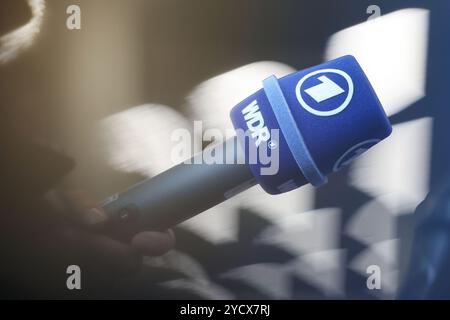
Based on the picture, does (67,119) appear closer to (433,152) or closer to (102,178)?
(102,178)

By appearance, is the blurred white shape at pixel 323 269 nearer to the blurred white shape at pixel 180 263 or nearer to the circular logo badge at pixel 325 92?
the blurred white shape at pixel 180 263

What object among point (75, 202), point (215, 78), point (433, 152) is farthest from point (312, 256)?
point (75, 202)

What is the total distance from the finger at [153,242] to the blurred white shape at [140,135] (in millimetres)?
179

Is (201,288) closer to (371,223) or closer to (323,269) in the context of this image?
(323,269)

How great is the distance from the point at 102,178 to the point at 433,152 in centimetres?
92

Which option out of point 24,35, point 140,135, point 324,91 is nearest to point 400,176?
point 324,91

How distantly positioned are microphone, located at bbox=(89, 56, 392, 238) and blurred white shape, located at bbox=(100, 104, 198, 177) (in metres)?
0.09

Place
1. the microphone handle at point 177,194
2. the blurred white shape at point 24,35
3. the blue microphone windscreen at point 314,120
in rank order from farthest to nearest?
the blurred white shape at point 24,35 → the microphone handle at point 177,194 → the blue microphone windscreen at point 314,120

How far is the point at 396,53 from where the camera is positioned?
1521mm

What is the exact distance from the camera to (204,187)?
1377mm

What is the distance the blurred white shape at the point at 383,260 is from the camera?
1543mm

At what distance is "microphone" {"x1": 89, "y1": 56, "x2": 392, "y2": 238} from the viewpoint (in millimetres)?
1230

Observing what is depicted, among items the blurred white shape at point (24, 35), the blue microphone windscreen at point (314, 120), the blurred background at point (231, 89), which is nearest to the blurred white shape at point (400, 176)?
the blurred background at point (231, 89)

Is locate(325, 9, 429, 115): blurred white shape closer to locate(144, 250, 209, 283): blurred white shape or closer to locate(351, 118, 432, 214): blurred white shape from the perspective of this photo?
locate(351, 118, 432, 214): blurred white shape
